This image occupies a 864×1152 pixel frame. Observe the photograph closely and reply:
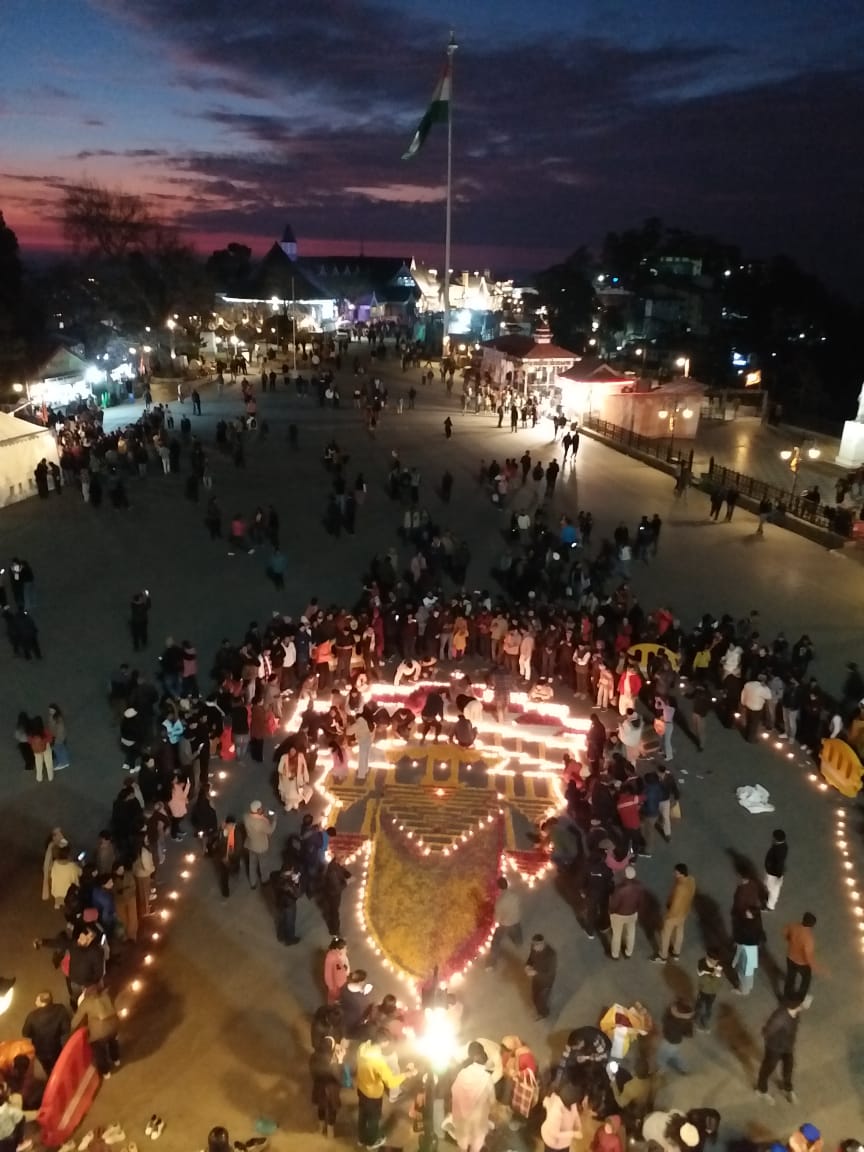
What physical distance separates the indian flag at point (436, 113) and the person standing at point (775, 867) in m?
39.6

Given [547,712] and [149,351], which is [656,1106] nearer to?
[547,712]

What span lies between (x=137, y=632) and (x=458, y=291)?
104840 millimetres

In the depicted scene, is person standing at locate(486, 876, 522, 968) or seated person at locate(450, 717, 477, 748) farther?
seated person at locate(450, 717, 477, 748)

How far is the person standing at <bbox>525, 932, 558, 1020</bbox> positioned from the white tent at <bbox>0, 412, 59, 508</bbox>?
19.2 m

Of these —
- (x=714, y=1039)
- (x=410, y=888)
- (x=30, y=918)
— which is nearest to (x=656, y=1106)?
(x=714, y=1039)

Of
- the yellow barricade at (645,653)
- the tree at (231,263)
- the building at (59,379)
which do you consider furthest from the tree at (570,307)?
the yellow barricade at (645,653)

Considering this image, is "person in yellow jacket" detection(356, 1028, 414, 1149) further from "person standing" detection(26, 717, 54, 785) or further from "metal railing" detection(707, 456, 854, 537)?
"metal railing" detection(707, 456, 854, 537)

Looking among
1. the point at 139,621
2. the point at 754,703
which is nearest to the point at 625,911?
the point at 754,703

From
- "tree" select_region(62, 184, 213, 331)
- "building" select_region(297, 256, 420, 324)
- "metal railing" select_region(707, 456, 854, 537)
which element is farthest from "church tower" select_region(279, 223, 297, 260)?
"metal railing" select_region(707, 456, 854, 537)

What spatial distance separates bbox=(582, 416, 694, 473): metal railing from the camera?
2898 centimetres

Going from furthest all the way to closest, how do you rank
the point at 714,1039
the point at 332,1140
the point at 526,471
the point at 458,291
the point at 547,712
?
the point at 458,291 → the point at 526,471 → the point at 547,712 → the point at 714,1039 → the point at 332,1140

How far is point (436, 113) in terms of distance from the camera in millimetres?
40531

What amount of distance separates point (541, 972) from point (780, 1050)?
6.13ft

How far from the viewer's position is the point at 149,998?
7445mm
